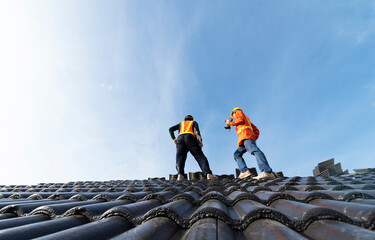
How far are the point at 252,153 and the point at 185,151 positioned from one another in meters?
2.34

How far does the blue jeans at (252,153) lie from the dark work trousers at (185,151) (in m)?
1.02

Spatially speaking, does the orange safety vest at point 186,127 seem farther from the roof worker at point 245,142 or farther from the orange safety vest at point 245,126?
the orange safety vest at point 245,126

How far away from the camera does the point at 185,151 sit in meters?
6.75

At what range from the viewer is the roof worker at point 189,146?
6320 millimetres

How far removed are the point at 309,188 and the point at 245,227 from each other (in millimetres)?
1584

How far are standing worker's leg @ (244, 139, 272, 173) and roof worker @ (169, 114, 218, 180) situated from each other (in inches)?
58.2

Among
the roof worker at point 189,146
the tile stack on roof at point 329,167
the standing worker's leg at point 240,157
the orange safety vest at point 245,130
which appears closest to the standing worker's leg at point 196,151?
the roof worker at point 189,146

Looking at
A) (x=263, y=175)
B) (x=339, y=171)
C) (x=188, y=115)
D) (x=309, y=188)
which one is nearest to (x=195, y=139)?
(x=188, y=115)

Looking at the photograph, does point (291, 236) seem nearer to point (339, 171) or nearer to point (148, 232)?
point (148, 232)

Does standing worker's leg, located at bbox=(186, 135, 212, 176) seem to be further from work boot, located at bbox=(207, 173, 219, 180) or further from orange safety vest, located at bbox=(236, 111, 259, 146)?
orange safety vest, located at bbox=(236, 111, 259, 146)

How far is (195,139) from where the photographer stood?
263 inches

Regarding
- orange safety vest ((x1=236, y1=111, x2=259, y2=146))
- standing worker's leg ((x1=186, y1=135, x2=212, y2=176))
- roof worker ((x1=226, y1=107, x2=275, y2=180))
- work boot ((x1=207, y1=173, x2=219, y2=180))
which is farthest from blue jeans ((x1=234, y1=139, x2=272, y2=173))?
standing worker's leg ((x1=186, y1=135, x2=212, y2=176))

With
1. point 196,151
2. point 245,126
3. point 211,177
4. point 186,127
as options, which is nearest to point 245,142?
point 245,126

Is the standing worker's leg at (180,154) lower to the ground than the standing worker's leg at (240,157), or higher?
higher
